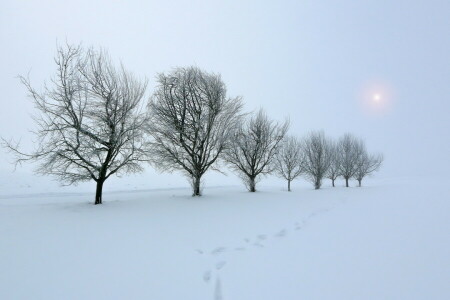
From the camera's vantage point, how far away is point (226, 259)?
4.41m

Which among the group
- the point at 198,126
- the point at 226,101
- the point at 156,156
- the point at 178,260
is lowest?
the point at 178,260

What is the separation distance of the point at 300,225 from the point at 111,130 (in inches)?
419

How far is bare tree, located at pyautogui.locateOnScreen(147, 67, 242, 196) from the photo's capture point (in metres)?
14.7

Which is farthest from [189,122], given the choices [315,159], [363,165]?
[363,165]

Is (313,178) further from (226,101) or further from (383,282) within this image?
(383,282)

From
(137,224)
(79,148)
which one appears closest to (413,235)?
(137,224)

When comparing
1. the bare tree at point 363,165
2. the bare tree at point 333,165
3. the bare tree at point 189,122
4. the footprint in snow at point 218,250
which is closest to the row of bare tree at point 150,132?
the bare tree at point 189,122

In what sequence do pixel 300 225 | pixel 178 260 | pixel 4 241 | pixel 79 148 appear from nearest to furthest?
pixel 178 260
pixel 4 241
pixel 300 225
pixel 79 148

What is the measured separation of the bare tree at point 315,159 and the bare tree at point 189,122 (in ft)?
57.1

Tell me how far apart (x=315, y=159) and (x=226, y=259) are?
91.4 ft

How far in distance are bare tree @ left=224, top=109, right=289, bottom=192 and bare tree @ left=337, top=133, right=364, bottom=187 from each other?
18.8m

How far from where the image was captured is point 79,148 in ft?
35.9

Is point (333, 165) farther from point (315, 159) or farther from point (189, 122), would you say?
point (189, 122)

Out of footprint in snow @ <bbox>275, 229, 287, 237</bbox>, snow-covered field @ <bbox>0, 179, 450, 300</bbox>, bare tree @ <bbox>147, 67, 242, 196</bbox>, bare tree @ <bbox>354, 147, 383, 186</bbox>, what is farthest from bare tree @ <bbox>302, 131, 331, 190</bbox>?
footprint in snow @ <bbox>275, 229, 287, 237</bbox>
